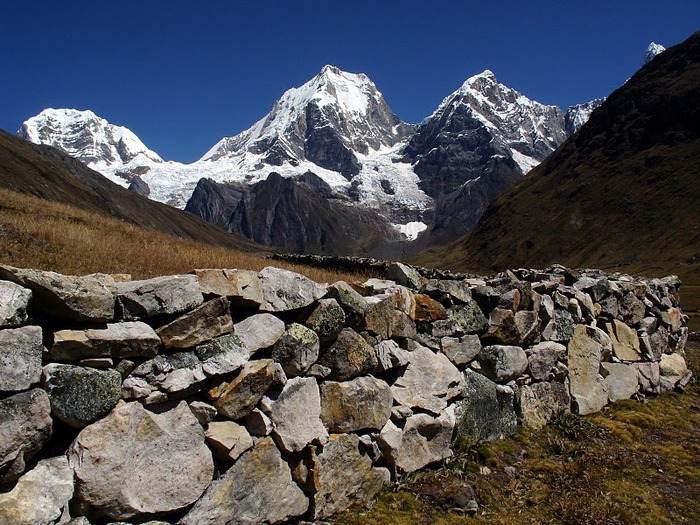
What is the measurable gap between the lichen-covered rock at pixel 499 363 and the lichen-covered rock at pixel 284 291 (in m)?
4.56

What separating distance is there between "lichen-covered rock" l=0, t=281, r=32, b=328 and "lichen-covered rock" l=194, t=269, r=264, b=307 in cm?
186

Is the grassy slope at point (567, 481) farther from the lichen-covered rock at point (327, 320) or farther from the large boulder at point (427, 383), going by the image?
the lichen-covered rock at point (327, 320)

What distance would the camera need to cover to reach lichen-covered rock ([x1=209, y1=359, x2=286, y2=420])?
584cm

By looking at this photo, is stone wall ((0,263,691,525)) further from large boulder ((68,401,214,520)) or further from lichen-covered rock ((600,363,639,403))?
lichen-covered rock ((600,363,639,403))

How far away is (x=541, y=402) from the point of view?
10828 millimetres

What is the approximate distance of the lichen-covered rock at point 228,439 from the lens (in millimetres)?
5715

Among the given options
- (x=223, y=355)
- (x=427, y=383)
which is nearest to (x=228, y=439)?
(x=223, y=355)

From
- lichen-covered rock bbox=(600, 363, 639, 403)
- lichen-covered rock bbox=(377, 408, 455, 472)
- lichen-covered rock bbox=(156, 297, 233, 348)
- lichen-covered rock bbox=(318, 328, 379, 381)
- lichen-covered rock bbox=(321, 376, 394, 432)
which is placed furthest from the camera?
lichen-covered rock bbox=(600, 363, 639, 403)

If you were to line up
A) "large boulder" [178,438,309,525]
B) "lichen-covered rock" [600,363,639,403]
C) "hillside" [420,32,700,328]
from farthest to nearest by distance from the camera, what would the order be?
"hillside" [420,32,700,328] < "lichen-covered rock" [600,363,639,403] < "large boulder" [178,438,309,525]

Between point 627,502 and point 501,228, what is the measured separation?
182 meters

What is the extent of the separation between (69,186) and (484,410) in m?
105

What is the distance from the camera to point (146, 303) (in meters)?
5.41

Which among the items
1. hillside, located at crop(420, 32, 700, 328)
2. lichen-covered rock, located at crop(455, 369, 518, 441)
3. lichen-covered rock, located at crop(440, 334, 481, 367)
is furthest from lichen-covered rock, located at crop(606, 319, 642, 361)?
hillside, located at crop(420, 32, 700, 328)

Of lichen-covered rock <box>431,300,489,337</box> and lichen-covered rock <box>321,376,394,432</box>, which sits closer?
lichen-covered rock <box>321,376,394,432</box>
